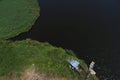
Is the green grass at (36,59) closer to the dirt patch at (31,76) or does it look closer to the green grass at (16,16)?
the dirt patch at (31,76)

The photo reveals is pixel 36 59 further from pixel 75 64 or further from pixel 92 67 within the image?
pixel 92 67

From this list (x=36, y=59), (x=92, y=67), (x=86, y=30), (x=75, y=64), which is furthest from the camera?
(x=86, y=30)

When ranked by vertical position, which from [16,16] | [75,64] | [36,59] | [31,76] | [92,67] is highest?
[75,64]

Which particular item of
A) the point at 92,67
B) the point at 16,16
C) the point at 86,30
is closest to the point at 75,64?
the point at 92,67

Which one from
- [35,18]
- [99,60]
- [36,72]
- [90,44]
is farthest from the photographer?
[35,18]

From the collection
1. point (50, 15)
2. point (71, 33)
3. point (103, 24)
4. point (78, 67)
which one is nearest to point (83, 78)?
point (78, 67)

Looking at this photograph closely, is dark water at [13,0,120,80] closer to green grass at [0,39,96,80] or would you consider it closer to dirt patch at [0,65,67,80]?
green grass at [0,39,96,80]

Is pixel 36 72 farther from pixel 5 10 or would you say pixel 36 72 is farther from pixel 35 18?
pixel 5 10
